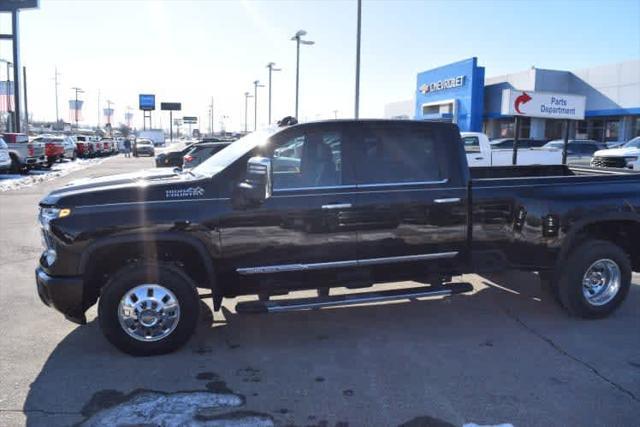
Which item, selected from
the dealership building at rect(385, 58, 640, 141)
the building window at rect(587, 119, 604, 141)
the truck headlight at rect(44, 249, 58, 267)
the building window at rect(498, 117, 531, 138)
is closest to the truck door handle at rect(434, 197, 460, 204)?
the truck headlight at rect(44, 249, 58, 267)

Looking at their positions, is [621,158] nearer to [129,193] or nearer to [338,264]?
[338,264]

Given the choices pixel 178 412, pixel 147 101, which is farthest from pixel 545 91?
pixel 147 101

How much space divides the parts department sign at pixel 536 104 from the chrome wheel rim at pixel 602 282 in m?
6.09

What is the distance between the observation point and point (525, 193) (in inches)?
214

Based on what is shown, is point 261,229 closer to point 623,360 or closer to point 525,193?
point 525,193

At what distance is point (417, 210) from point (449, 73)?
39716 mm

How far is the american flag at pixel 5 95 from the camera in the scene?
43.8 m

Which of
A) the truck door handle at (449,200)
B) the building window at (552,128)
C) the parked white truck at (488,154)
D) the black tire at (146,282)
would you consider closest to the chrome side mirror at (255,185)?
the black tire at (146,282)

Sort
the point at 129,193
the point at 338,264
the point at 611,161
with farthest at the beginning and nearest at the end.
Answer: the point at 611,161, the point at 338,264, the point at 129,193

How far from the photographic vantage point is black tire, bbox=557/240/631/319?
559 cm

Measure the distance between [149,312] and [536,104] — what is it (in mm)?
9747

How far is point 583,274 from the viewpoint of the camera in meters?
5.61

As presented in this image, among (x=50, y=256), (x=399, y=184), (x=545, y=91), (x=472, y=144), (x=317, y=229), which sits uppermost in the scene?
(x=545, y=91)

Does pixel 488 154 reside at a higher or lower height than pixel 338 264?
higher
